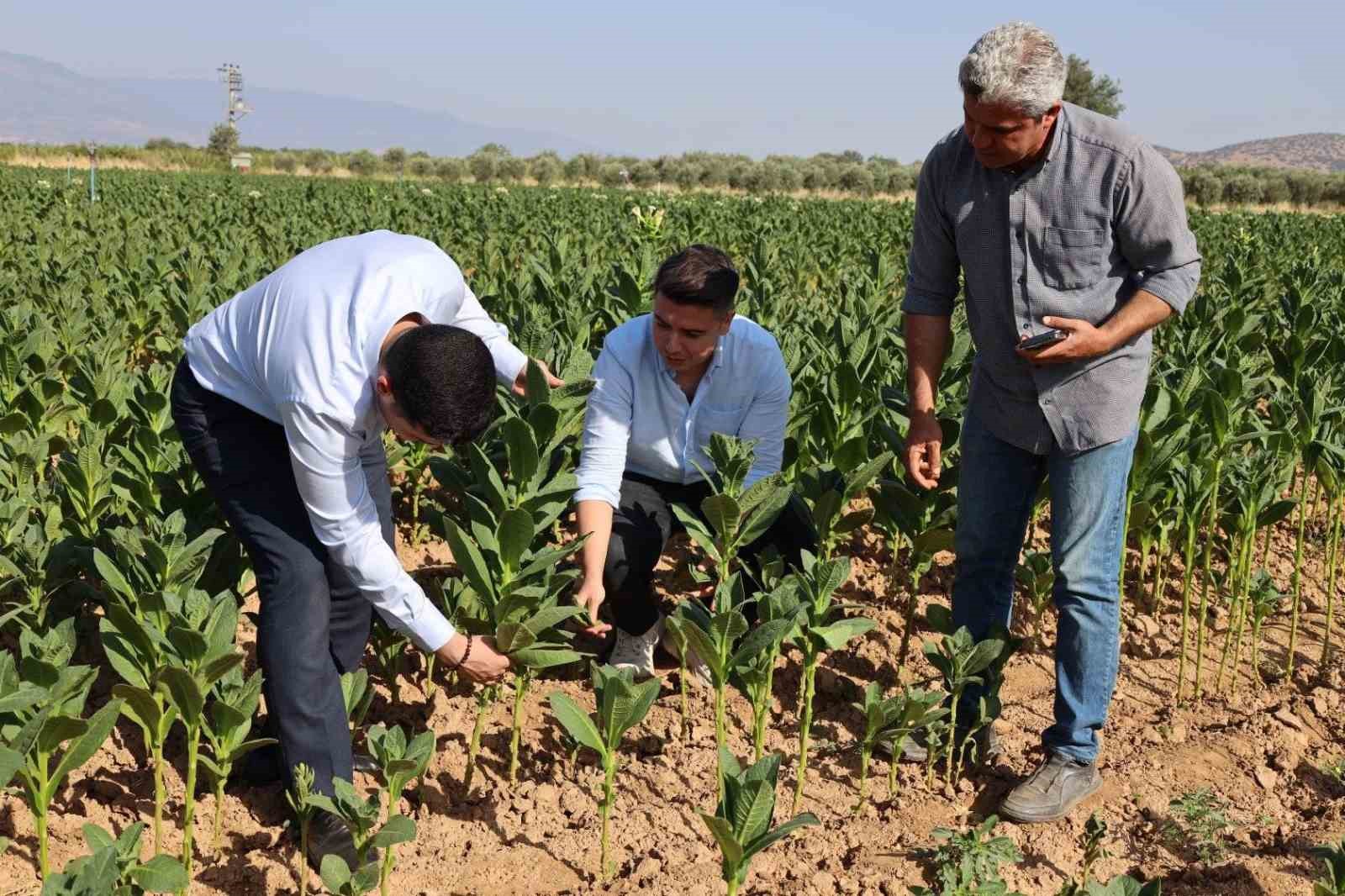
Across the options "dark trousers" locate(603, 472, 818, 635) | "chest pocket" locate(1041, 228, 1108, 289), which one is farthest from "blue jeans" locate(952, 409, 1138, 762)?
"dark trousers" locate(603, 472, 818, 635)

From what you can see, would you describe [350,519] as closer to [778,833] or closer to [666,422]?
[778,833]

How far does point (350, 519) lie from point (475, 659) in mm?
480

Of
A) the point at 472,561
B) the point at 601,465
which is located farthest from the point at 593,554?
the point at 472,561

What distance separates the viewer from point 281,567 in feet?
10.0

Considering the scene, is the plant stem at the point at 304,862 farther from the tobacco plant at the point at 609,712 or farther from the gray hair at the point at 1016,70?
the gray hair at the point at 1016,70

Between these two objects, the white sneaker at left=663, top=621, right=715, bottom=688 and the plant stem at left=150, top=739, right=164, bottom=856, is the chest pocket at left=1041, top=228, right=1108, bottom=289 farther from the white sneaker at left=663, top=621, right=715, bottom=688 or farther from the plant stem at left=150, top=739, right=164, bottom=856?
the plant stem at left=150, top=739, right=164, bottom=856

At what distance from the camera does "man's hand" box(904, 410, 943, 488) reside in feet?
11.5

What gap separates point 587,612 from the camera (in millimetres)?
3486

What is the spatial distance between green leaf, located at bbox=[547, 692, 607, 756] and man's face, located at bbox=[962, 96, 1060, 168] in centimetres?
168

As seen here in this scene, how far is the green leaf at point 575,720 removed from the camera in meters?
2.95

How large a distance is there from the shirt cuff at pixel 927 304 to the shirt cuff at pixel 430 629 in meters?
1.59

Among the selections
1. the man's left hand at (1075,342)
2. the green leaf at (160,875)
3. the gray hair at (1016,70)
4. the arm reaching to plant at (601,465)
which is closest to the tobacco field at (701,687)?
the green leaf at (160,875)

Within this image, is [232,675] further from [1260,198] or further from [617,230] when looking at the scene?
[1260,198]

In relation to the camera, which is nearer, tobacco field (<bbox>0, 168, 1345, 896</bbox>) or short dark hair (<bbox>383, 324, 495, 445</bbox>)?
short dark hair (<bbox>383, 324, 495, 445</bbox>)
